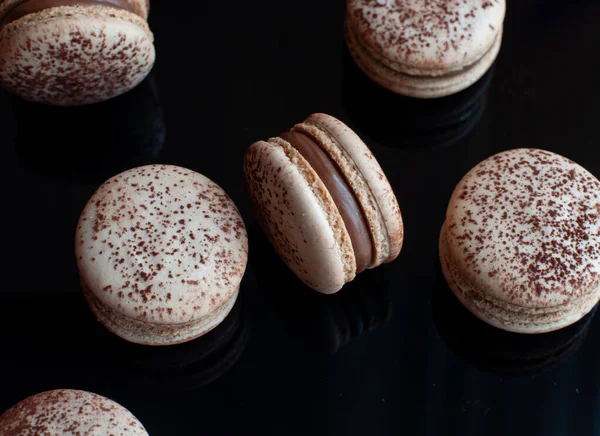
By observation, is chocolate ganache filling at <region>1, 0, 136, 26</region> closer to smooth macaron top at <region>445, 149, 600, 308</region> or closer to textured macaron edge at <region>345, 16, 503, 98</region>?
textured macaron edge at <region>345, 16, 503, 98</region>

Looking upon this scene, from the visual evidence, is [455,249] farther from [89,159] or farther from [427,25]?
[89,159]

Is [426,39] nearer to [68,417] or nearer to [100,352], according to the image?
[100,352]

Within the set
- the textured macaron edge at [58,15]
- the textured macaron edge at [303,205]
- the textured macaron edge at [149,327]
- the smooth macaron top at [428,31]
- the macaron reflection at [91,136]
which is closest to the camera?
the textured macaron edge at [303,205]

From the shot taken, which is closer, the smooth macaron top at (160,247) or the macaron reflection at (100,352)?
the smooth macaron top at (160,247)

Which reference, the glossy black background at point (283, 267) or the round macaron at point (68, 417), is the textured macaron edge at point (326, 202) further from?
the round macaron at point (68, 417)

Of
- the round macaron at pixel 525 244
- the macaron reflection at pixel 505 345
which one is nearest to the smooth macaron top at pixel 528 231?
the round macaron at pixel 525 244

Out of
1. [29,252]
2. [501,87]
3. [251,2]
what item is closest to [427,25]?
[501,87]
